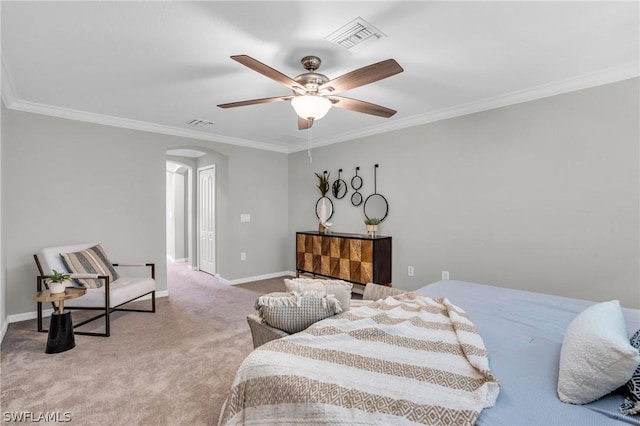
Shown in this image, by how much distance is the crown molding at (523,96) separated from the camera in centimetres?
269

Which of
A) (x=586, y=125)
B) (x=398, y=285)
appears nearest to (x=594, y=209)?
(x=586, y=125)

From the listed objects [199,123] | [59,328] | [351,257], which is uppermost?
[199,123]

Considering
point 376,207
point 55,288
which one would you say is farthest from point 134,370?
point 376,207

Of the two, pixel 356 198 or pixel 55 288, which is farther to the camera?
pixel 356 198

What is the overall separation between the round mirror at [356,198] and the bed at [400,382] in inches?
121

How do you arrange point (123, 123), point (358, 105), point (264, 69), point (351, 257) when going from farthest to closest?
point (351, 257) < point (123, 123) < point (358, 105) < point (264, 69)

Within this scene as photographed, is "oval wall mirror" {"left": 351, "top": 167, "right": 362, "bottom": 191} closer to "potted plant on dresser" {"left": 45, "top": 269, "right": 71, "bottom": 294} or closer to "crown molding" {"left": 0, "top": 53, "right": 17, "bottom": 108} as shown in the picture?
"potted plant on dresser" {"left": 45, "top": 269, "right": 71, "bottom": 294}

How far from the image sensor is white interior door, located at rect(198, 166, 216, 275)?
582cm

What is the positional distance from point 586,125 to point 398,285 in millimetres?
2649

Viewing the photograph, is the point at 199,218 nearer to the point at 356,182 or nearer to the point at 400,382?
the point at 356,182

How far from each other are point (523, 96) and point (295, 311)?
3129mm

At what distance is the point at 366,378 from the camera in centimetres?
121

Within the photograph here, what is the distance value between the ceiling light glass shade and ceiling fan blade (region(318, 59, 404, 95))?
4.1 inches

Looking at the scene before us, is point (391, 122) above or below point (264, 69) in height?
above
